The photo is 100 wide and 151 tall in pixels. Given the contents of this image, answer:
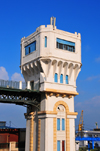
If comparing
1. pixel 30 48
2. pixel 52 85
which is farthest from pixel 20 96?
pixel 30 48

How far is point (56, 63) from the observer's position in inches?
1400

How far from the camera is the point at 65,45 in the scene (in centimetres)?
3750

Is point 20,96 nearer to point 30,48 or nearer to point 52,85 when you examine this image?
point 52,85

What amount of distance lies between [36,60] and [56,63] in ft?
11.2

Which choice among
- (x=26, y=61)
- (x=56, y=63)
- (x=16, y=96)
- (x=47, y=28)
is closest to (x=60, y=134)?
(x=16, y=96)

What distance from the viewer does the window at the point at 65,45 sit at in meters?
36.6

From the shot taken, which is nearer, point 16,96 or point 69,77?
point 16,96

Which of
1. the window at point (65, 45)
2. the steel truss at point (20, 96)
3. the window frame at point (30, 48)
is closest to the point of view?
the steel truss at point (20, 96)

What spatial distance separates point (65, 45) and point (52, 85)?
7586mm

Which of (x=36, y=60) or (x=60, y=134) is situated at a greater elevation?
(x=36, y=60)

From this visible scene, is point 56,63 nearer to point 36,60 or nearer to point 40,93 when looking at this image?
→ point 36,60

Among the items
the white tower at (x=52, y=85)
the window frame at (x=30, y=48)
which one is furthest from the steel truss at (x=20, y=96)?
the window frame at (x=30, y=48)

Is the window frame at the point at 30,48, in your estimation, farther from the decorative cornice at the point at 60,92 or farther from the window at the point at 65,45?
the decorative cornice at the point at 60,92

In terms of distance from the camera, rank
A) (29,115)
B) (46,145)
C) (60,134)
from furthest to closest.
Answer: (29,115)
(60,134)
(46,145)
